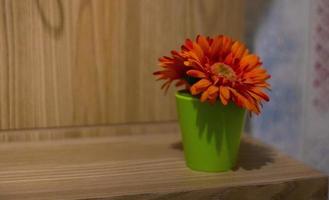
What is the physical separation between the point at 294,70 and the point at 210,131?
0.35 metres

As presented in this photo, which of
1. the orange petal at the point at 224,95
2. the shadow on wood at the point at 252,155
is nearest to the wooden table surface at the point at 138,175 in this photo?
the shadow on wood at the point at 252,155

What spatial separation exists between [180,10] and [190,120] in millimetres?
257

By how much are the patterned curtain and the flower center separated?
0.31 meters

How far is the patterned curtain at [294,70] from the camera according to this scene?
904 mm

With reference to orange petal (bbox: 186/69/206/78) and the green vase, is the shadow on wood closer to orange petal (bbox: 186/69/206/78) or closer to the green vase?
the green vase

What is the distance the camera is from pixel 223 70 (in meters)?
0.62

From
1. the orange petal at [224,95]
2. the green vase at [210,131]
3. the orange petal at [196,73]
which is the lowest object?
the green vase at [210,131]

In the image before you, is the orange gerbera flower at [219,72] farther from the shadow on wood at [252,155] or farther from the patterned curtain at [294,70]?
the patterned curtain at [294,70]

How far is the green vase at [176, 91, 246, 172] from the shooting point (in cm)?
63

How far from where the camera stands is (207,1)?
2.74 ft

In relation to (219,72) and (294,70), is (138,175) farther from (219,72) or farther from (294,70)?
(294,70)

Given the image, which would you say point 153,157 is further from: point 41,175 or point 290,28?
point 290,28

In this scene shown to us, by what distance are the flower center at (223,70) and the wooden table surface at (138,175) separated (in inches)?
5.2

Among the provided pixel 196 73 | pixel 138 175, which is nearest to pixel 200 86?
pixel 196 73
